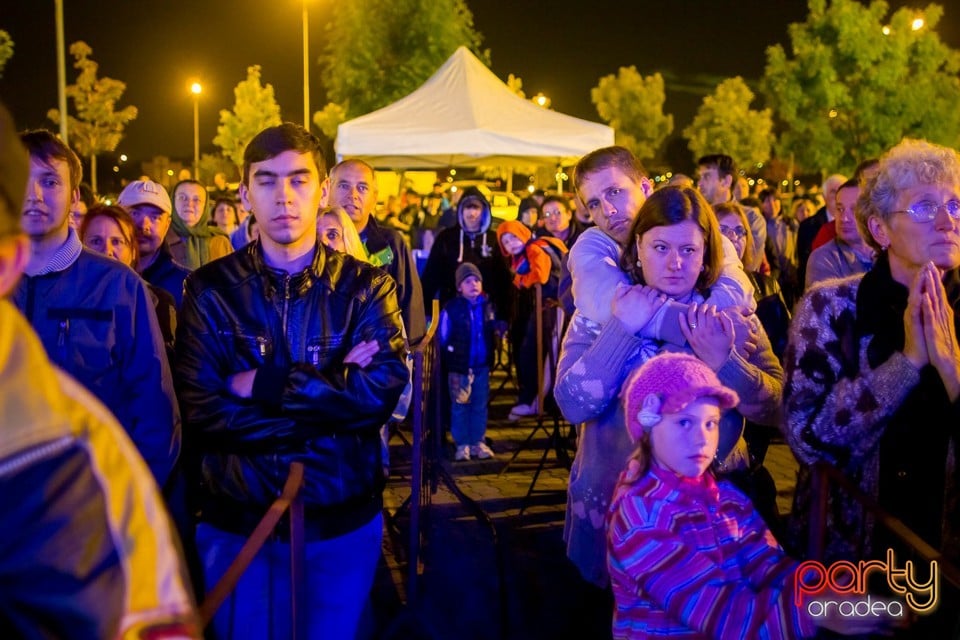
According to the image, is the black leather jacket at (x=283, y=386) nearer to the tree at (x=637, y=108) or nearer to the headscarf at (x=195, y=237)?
the headscarf at (x=195, y=237)

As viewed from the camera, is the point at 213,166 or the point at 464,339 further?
the point at 213,166

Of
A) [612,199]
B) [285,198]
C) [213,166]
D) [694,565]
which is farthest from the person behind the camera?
[213,166]

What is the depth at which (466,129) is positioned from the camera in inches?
422

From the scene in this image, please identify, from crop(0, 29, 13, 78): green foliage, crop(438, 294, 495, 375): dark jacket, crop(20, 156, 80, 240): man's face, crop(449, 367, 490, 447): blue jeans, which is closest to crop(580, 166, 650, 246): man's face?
crop(20, 156, 80, 240): man's face

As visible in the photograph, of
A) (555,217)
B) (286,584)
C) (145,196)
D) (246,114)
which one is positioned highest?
(246,114)

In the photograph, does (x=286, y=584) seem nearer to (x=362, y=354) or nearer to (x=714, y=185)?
(x=362, y=354)

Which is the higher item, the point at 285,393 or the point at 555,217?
the point at 555,217

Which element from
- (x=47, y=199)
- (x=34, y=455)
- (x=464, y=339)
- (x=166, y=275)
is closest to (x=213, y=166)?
(x=464, y=339)

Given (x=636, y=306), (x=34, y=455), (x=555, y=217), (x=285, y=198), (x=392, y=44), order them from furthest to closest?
(x=392, y=44), (x=555, y=217), (x=285, y=198), (x=636, y=306), (x=34, y=455)

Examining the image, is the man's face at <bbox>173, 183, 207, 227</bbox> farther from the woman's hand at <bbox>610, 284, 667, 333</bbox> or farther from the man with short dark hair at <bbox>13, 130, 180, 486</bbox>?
the woman's hand at <bbox>610, 284, 667, 333</bbox>

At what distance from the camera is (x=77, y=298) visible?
9.84ft

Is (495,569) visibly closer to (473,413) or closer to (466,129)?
(473,413)

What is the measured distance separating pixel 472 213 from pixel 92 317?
5.99 m

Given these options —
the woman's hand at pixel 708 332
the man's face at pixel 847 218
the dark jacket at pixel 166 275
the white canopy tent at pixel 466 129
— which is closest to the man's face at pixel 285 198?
the woman's hand at pixel 708 332
